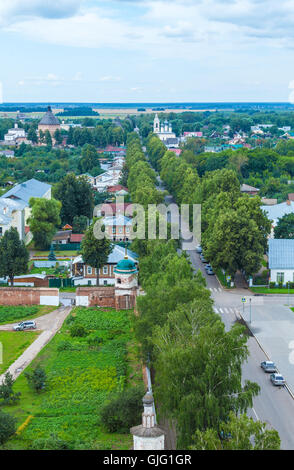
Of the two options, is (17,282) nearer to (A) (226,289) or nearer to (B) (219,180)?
(A) (226,289)

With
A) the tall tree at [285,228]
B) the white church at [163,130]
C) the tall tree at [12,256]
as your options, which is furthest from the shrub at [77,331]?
the white church at [163,130]

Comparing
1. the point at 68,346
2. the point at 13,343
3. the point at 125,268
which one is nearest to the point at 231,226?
the point at 125,268

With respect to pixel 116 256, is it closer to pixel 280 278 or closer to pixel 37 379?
pixel 280 278

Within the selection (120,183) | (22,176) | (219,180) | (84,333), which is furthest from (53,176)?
(84,333)

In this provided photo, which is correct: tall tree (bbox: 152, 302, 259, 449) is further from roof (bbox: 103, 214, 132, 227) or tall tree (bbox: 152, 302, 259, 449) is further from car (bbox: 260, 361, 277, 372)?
roof (bbox: 103, 214, 132, 227)

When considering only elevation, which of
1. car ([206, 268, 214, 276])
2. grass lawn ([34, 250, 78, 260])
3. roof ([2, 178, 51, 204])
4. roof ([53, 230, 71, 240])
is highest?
roof ([2, 178, 51, 204])

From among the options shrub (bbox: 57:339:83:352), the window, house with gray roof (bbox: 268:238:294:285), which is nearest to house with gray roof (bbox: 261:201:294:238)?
house with gray roof (bbox: 268:238:294:285)

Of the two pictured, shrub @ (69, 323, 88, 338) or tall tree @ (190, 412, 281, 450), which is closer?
tall tree @ (190, 412, 281, 450)
